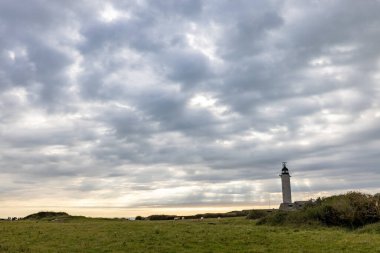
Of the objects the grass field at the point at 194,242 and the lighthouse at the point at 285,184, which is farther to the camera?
the lighthouse at the point at 285,184

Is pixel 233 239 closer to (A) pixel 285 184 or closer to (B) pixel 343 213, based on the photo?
(B) pixel 343 213

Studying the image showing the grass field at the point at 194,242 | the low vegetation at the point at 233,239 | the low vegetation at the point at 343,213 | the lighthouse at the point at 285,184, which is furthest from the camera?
the lighthouse at the point at 285,184

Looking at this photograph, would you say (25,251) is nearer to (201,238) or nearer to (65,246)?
(65,246)

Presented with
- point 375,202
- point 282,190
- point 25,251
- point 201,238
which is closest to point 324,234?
point 201,238

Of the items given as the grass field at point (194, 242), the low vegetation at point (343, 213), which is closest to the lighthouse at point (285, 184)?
the low vegetation at point (343, 213)

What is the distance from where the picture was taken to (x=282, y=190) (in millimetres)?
69750

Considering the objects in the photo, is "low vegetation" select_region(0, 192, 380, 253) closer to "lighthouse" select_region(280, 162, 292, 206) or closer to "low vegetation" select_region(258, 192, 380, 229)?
"low vegetation" select_region(258, 192, 380, 229)

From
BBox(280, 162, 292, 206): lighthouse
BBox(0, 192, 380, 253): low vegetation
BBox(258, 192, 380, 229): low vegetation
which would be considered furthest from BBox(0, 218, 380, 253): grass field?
BBox(280, 162, 292, 206): lighthouse

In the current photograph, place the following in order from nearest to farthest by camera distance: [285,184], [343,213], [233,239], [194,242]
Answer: [194,242] → [233,239] → [343,213] → [285,184]

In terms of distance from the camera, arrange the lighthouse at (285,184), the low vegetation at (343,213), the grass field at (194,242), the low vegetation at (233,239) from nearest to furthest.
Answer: the grass field at (194,242) < the low vegetation at (233,239) < the low vegetation at (343,213) < the lighthouse at (285,184)

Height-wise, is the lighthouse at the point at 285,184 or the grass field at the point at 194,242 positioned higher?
the lighthouse at the point at 285,184

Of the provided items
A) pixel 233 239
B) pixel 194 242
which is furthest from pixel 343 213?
pixel 194 242

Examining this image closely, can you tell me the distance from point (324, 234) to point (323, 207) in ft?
40.4

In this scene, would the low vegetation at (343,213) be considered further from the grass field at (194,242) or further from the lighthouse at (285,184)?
the lighthouse at (285,184)
